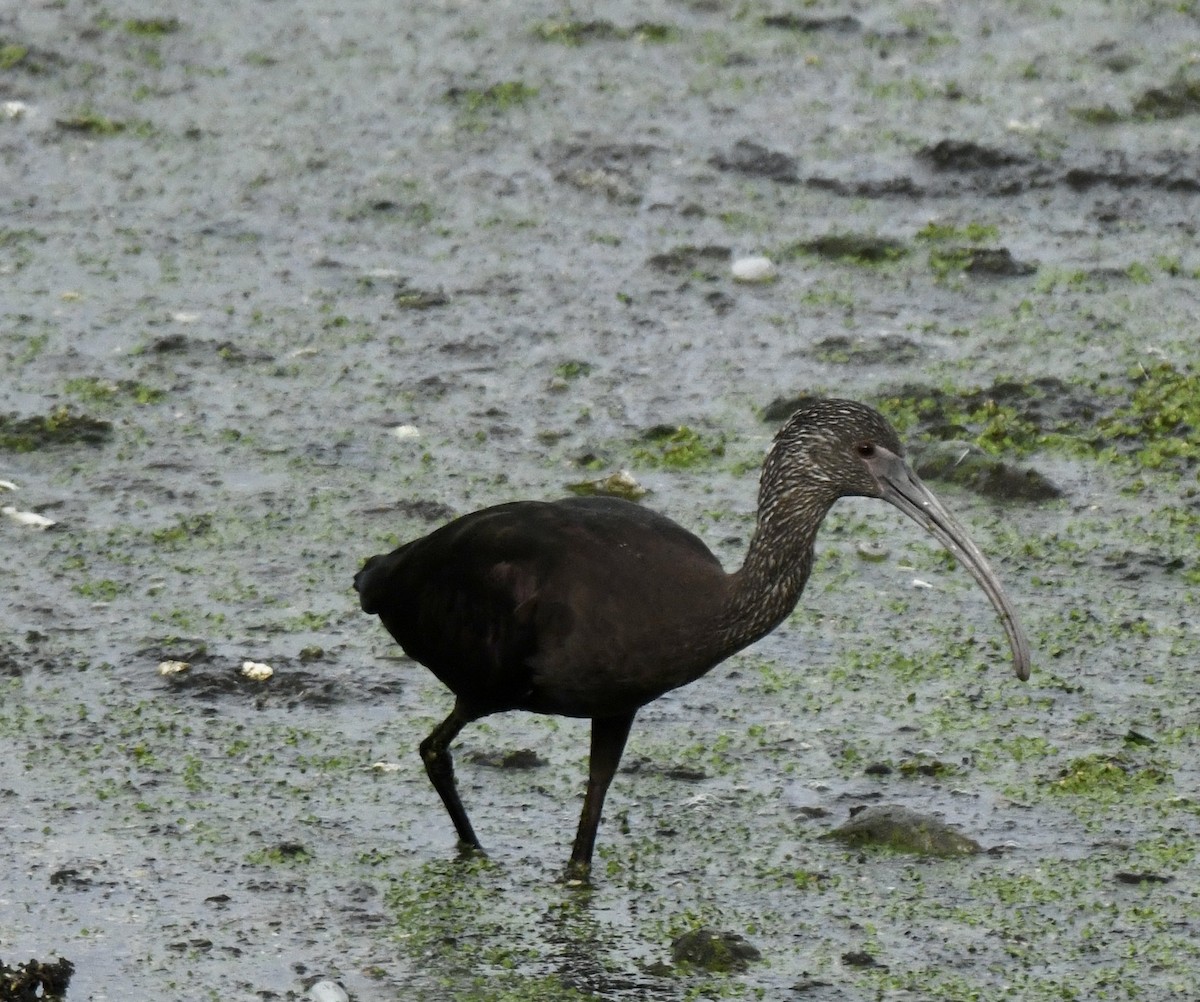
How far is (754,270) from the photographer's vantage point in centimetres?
988

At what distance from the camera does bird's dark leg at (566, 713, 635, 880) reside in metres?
5.73

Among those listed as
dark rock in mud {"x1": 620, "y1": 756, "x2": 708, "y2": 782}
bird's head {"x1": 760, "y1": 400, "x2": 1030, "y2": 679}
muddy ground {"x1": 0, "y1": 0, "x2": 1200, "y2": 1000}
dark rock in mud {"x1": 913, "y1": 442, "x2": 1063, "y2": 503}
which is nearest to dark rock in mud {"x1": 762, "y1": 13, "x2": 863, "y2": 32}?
muddy ground {"x1": 0, "y1": 0, "x2": 1200, "y2": 1000}

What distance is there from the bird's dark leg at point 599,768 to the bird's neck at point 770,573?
41 cm

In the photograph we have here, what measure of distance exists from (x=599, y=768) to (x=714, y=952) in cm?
57

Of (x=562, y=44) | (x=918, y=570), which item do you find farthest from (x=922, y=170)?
(x=918, y=570)

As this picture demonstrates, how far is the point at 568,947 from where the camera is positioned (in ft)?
18.2

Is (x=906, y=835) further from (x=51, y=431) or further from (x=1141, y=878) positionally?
(x=51, y=431)

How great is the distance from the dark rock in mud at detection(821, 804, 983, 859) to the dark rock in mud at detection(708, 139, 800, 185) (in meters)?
5.44

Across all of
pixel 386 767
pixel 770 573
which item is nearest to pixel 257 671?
pixel 386 767

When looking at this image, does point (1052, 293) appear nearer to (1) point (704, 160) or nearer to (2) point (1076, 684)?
(1) point (704, 160)

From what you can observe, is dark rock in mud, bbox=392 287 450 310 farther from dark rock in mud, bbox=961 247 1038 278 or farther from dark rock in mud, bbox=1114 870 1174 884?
dark rock in mud, bbox=1114 870 1174 884

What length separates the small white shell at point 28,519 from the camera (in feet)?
25.3

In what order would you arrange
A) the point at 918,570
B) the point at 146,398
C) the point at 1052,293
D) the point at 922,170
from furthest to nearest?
1. the point at 922,170
2. the point at 1052,293
3. the point at 146,398
4. the point at 918,570

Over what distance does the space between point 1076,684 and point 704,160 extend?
4876 mm
